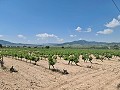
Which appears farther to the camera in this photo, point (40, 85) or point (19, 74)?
point (19, 74)

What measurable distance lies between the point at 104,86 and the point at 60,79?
650cm

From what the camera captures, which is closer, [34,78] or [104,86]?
[104,86]

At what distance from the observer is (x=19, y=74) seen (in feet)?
93.9

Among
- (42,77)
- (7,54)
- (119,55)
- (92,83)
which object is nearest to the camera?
(92,83)

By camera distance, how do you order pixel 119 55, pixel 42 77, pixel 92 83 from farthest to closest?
1. pixel 119 55
2. pixel 42 77
3. pixel 92 83

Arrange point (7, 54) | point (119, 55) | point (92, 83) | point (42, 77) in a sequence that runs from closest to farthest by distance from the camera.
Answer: point (92, 83), point (42, 77), point (7, 54), point (119, 55)

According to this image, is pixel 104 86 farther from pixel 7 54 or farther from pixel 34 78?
pixel 7 54

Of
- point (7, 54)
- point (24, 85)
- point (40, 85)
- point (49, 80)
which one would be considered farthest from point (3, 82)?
point (7, 54)

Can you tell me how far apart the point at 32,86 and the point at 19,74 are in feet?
12.9

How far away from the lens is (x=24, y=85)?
24.8 meters

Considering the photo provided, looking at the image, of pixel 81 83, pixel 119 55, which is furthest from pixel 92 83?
pixel 119 55

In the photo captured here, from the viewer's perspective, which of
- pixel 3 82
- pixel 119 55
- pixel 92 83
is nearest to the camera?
pixel 3 82

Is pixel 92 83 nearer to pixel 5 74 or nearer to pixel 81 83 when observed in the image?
pixel 81 83

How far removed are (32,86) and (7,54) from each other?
36.5m
